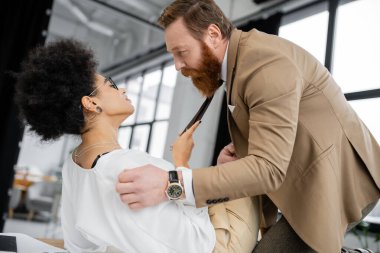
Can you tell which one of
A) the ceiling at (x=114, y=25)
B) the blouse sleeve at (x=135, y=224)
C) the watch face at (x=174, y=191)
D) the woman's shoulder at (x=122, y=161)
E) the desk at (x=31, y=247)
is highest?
the ceiling at (x=114, y=25)

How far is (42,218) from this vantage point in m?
7.57

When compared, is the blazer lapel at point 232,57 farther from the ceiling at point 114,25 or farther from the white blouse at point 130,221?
the ceiling at point 114,25

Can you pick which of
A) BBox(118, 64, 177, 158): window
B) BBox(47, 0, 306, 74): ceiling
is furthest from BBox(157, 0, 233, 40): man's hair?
BBox(118, 64, 177, 158): window

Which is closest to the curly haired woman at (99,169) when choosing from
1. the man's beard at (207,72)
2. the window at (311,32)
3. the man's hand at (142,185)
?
the man's hand at (142,185)

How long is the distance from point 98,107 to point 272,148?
28.1 inches

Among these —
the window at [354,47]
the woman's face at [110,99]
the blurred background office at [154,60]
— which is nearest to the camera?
the woman's face at [110,99]

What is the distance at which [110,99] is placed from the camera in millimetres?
1408

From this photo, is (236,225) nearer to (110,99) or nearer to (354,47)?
(110,99)

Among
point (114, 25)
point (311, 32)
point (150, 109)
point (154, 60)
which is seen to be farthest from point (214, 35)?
point (114, 25)

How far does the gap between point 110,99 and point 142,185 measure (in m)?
0.57

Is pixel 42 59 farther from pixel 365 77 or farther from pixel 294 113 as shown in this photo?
pixel 365 77

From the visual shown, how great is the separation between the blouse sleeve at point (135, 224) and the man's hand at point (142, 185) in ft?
0.37

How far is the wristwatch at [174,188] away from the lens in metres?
0.96

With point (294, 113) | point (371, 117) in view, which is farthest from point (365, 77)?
point (294, 113)
